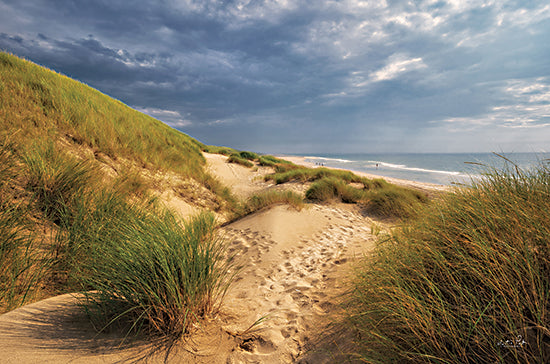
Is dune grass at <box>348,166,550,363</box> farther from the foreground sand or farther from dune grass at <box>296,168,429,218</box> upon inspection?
dune grass at <box>296,168,429,218</box>

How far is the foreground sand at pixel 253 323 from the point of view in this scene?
1.62 meters

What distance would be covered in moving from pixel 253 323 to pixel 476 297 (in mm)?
1907

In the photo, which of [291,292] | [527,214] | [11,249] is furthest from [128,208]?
[527,214]

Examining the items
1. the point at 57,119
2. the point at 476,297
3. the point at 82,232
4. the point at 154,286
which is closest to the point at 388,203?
the point at 476,297

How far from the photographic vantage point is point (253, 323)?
242 cm

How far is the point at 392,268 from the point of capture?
2.07 m

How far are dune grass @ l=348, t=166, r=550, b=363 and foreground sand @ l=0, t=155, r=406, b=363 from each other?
506 mm

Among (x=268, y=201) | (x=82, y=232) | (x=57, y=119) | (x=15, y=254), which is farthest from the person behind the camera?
(x=268, y=201)

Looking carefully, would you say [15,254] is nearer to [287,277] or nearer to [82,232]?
[82,232]

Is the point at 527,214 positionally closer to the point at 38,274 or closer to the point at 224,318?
the point at 224,318

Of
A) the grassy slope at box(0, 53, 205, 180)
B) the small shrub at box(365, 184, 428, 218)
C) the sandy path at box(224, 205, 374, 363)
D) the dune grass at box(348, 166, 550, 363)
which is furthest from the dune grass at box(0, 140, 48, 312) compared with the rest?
the small shrub at box(365, 184, 428, 218)

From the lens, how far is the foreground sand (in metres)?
1.62

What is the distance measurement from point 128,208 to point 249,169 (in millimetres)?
14781

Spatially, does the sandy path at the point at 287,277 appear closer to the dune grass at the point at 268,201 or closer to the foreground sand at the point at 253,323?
the foreground sand at the point at 253,323
